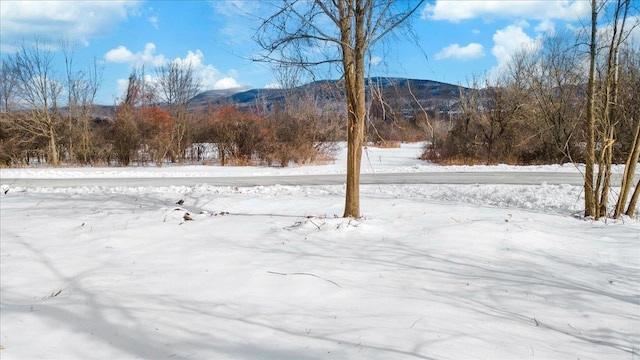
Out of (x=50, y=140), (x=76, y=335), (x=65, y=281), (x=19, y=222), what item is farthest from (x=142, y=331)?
(x=50, y=140)

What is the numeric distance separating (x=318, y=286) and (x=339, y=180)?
453 inches

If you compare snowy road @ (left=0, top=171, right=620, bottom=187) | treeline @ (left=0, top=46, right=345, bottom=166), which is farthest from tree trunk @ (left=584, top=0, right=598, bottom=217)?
treeline @ (left=0, top=46, right=345, bottom=166)

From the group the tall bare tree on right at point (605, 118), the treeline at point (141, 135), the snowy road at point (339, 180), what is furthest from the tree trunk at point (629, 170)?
the treeline at point (141, 135)

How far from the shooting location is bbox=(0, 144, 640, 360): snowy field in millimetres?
3242

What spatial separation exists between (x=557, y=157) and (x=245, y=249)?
2158 cm

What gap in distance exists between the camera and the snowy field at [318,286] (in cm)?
324

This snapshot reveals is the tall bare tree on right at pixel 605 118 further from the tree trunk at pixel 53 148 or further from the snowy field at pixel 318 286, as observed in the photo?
the tree trunk at pixel 53 148

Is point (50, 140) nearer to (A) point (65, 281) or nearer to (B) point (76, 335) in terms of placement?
(A) point (65, 281)

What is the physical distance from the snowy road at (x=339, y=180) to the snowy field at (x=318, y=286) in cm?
675

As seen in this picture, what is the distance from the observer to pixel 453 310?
149 inches

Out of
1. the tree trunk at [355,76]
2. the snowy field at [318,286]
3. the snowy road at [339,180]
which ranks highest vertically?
the tree trunk at [355,76]

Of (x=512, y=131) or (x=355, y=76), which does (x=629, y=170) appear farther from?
(x=512, y=131)

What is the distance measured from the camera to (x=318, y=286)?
443 cm

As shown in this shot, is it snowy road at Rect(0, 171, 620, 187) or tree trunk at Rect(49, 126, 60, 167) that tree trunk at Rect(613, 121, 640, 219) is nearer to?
snowy road at Rect(0, 171, 620, 187)
